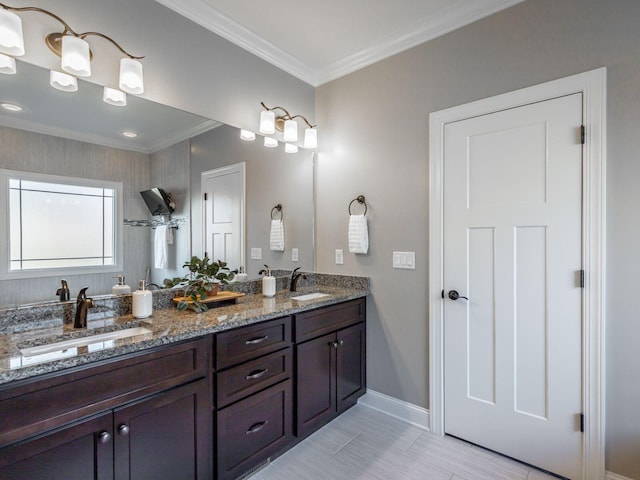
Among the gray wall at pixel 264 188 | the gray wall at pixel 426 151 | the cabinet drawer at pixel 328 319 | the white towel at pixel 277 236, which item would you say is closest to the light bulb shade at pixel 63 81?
the gray wall at pixel 264 188

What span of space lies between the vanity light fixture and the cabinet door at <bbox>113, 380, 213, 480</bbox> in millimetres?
1533

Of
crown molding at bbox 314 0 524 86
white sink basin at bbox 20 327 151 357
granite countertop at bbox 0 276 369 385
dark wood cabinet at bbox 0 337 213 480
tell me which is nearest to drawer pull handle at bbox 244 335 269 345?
granite countertop at bbox 0 276 369 385

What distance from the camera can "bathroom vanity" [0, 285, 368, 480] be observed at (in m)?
1.10

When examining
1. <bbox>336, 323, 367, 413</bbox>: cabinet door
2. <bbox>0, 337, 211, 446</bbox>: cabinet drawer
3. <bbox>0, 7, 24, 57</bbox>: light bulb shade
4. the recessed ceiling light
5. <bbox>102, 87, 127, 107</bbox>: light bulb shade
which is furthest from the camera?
<bbox>336, 323, 367, 413</bbox>: cabinet door

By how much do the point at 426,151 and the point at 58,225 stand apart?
86.7 inches

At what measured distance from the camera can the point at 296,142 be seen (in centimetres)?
281

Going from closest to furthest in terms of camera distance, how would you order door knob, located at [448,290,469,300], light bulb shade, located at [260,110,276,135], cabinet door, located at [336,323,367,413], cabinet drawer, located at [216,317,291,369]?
cabinet drawer, located at [216,317,291,369]
door knob, located at [448,290,469,300]
cabinet door, located at [336,323,367,413]
light bulb shade, located at [260,110,276,135]

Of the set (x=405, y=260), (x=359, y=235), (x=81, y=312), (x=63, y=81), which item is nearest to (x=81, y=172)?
(x=63, y=81)

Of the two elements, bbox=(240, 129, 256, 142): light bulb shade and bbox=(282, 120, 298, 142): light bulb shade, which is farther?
bbox=(282, 120, 298, 142): light bulb shade

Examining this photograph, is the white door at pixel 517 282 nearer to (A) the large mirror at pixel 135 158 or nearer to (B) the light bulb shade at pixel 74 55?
(A) the large mirror at pixel 135 158

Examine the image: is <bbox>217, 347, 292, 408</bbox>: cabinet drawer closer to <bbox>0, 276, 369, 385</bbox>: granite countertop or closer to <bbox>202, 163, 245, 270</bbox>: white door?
<bbox>0, 276, 369, 385</bbox>: granite countertop

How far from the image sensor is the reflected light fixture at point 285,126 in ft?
8.21

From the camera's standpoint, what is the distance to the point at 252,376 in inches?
69.3

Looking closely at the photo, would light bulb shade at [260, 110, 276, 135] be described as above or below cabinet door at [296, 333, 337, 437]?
above
